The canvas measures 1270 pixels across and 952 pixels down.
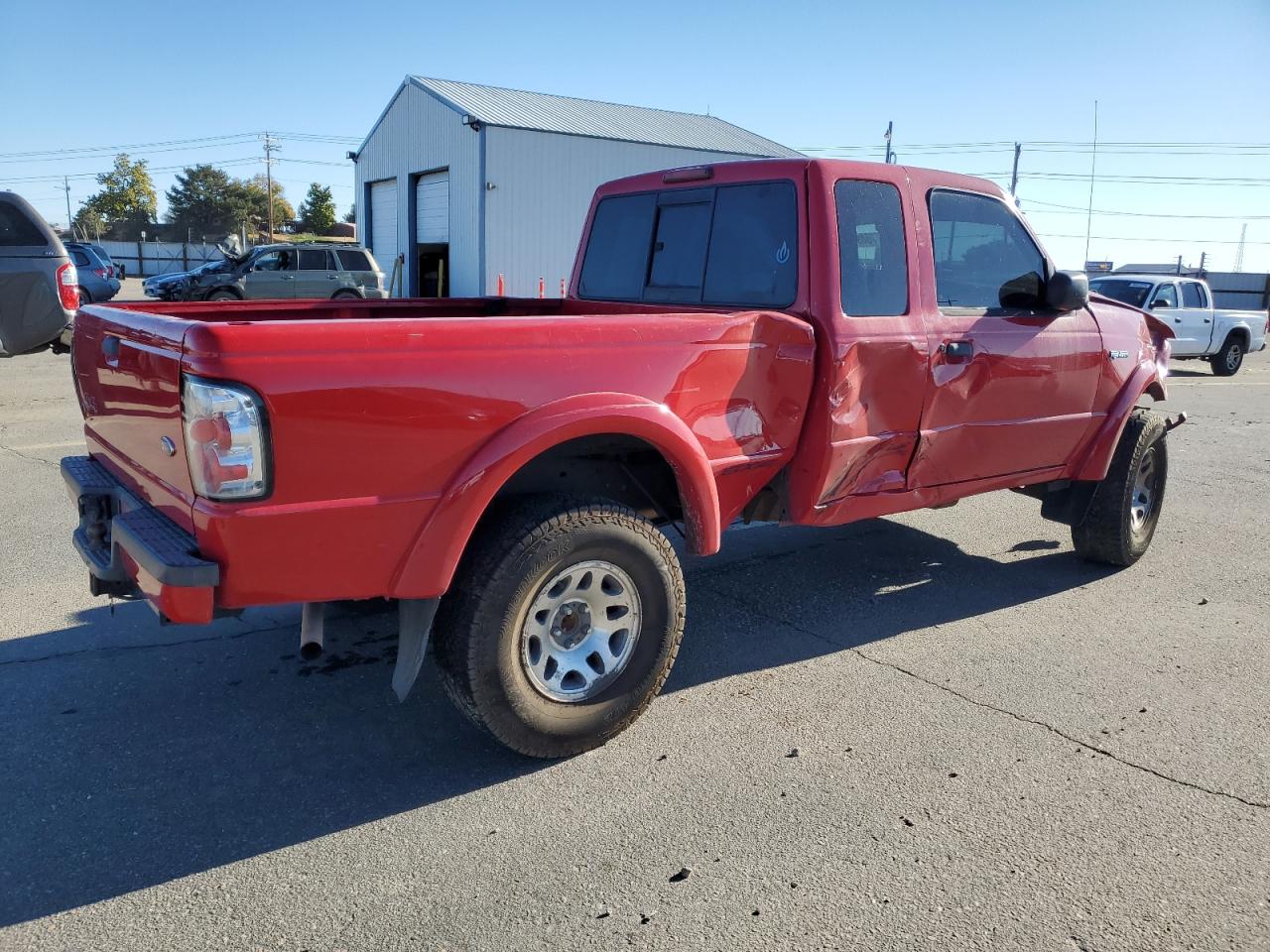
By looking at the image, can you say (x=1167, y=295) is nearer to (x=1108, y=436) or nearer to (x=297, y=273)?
(x=1108, y=436)

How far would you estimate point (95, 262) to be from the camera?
895 inches

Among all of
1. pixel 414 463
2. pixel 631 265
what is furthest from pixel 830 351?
pixel 414 463

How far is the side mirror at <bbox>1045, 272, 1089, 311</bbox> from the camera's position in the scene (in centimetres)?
469

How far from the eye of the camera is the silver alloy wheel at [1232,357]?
→ 64.8 feet

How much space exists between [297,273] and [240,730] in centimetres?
2018

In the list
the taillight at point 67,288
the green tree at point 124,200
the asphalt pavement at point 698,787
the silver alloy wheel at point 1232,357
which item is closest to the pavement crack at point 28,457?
the taillight at point 67,288

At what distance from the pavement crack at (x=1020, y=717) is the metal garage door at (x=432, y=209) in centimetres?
2356

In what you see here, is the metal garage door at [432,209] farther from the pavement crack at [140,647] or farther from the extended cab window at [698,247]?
the pavement crack at [140,647]

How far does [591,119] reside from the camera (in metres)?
27.4

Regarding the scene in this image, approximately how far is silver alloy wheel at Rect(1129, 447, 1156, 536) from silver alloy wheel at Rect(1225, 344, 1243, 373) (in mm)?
16517

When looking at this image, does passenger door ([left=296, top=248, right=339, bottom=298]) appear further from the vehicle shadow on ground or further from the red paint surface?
the vehicle shadow on ground

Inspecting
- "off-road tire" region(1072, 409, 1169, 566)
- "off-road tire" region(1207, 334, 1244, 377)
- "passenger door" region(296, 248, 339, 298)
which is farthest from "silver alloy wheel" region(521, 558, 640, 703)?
"passenger door" region(296, 248, 339, 298)

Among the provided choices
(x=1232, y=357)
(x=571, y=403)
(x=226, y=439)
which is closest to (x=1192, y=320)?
(x=1232, y=357)

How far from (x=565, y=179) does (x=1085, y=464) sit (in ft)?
71.5
